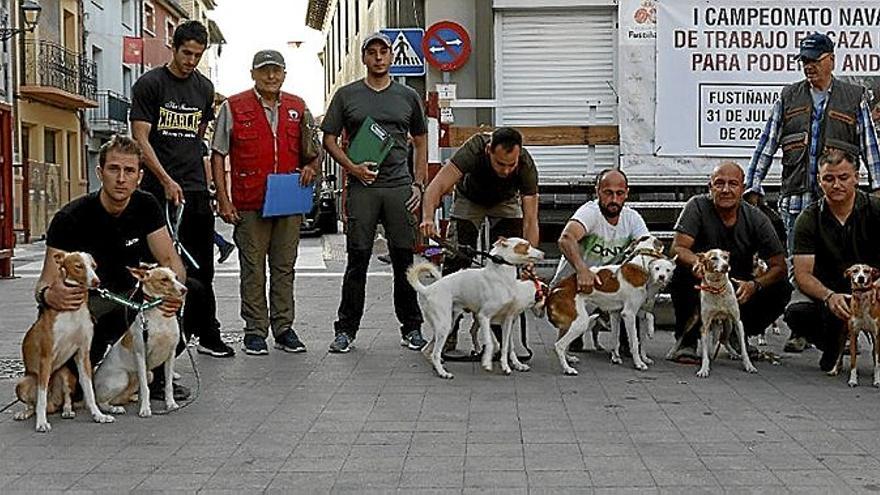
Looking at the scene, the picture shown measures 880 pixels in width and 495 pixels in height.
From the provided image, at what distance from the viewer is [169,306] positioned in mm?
6203

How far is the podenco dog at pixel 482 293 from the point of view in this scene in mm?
7324

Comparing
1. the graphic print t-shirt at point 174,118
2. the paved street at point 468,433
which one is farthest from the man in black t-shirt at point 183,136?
the paved street at point 468,433

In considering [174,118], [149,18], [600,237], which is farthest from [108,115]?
[600,237]

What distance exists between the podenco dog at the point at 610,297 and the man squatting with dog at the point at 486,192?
1.62ft

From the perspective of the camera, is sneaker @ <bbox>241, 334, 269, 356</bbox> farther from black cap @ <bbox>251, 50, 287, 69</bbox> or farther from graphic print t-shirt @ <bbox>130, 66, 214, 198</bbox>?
black cap @ <bbox>251, 50, 287, 69</bbox>

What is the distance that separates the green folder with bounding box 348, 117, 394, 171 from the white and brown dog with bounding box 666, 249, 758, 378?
222cm

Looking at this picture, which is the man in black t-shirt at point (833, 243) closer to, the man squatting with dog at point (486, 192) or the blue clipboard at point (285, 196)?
the man squatting with dog at point (486, 192)

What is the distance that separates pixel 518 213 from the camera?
825 cm

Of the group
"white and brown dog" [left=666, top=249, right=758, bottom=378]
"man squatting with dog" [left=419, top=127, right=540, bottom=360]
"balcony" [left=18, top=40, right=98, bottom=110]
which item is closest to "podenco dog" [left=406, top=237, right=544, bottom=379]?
"man squatting with dog" [left=419, top=127, right=540, bottom=360]

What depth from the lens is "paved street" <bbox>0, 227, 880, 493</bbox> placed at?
4.93 m

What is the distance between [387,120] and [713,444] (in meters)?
3.72

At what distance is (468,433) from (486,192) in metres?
2.65

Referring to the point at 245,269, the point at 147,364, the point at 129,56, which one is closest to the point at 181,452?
the point at 147,364

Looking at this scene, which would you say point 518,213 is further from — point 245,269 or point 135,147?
point 135,147
